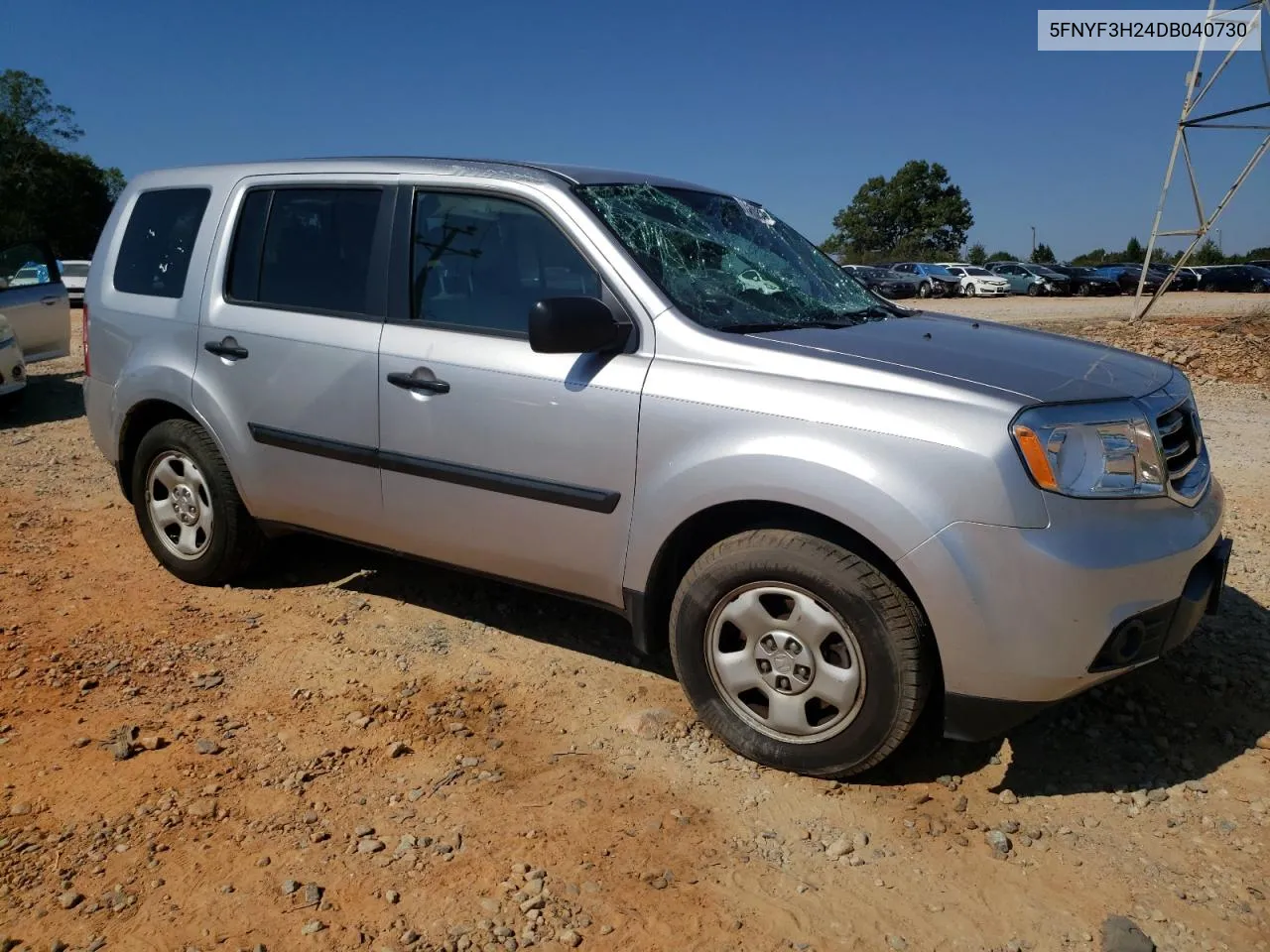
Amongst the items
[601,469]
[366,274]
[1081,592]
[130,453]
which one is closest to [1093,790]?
[1081,592]

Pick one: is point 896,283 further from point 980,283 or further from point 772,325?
point 772,325

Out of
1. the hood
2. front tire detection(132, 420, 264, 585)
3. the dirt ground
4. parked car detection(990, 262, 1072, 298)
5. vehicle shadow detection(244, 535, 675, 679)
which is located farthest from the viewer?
parked car detection(990, 262, 1072, 298)

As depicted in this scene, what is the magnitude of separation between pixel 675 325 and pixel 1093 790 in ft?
6.35

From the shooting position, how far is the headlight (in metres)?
2.60

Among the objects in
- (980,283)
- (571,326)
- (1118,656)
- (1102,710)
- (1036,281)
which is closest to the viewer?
(1118,656)

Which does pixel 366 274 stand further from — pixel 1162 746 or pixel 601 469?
pixel 1162 746

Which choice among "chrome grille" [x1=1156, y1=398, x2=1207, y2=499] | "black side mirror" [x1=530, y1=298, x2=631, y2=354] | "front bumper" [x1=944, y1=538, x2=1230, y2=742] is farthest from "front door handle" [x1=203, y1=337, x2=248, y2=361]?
"chrome grille" [x1=1156, y1=398, x2=1207, y2=499]

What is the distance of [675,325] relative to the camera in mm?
3164

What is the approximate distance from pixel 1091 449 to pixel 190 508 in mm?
3790

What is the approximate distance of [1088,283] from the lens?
3800 cm

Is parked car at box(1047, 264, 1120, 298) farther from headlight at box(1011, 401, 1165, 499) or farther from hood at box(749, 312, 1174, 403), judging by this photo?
headlight at box(1011, 401, 1165, 499)

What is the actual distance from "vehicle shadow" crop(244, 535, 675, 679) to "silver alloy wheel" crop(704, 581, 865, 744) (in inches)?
29.5

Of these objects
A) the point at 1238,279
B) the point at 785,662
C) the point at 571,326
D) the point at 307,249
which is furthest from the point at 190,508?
the point at 1238,279

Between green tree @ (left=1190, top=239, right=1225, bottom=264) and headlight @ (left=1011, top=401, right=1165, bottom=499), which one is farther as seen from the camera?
green tree @ (left=1190, top=239, right=1225, bottom=264)
